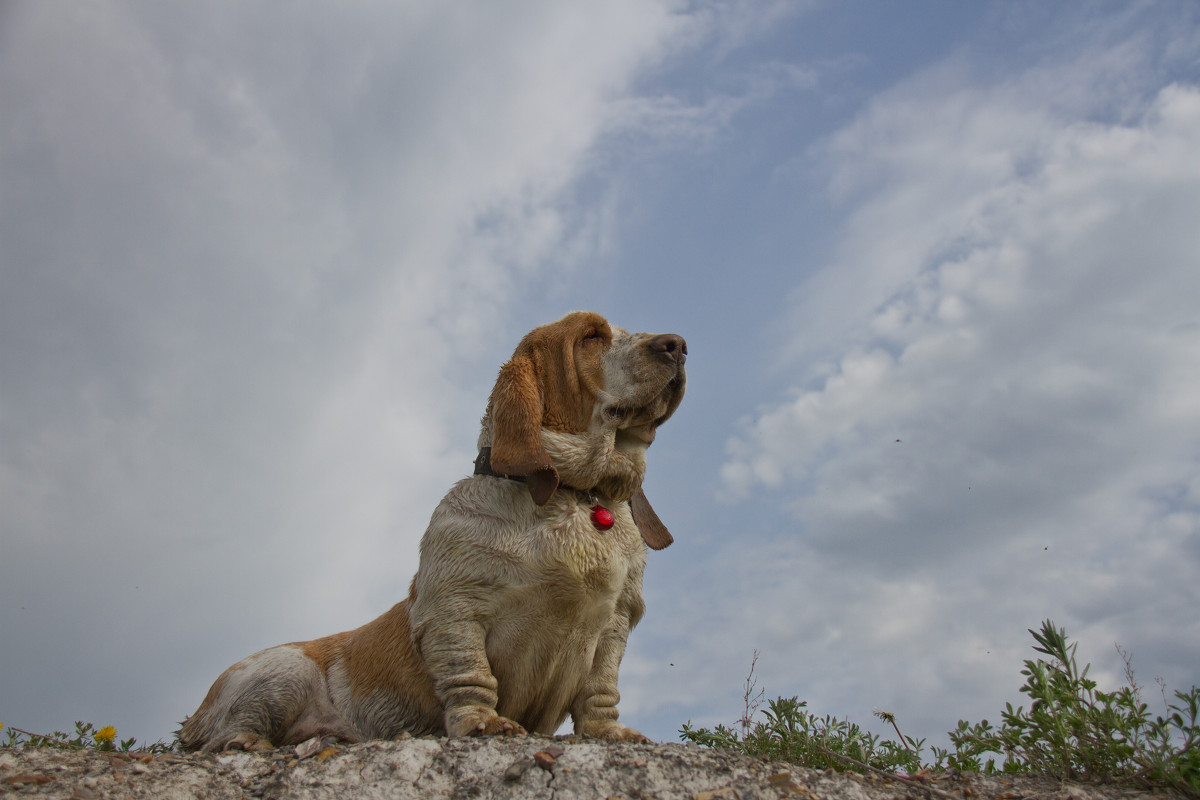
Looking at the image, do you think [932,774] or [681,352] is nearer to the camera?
[932,774]

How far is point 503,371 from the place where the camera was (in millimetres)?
4996

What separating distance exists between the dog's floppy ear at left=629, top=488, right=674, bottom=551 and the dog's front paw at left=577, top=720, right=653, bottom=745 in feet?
3.84

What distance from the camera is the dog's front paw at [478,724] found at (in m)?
4.25

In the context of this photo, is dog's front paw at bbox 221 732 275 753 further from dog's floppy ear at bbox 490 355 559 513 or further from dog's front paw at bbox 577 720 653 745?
dog's floppy ear at bbox 490 355 559 513

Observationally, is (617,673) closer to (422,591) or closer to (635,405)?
(422,591)

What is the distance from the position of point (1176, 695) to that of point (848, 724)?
5.88 ft

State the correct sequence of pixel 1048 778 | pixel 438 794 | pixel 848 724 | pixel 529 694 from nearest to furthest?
pixel 438 794
pixel 1048 778
pixel 529 694
pixel 848 724

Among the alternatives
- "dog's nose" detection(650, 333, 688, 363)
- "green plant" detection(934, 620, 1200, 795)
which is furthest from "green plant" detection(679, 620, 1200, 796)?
"dog's nose" detection(650, 333, 688, 363)

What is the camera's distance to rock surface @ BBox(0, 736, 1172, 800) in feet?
11.6

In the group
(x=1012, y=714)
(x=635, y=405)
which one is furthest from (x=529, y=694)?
(x=1012, y=714)

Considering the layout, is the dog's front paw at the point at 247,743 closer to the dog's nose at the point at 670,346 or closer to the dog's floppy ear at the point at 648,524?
the dog's floppy ear at the point at 648,524

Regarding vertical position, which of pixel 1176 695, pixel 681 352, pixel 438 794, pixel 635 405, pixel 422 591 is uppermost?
pixel 681 352

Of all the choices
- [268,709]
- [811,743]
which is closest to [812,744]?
[811,743]

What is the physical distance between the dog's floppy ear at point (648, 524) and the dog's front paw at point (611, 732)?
46.1 inches
